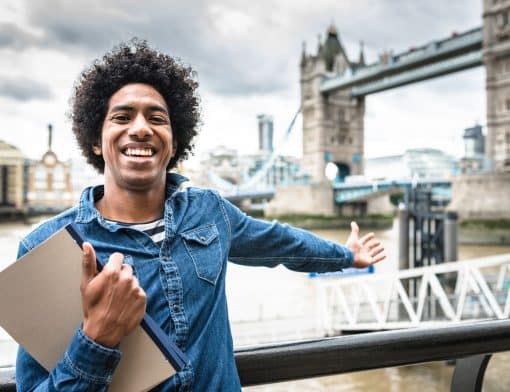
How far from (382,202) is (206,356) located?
79.7ft

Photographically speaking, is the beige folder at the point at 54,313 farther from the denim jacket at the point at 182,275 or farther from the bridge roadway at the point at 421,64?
the bridge roadway at the point at 421,64

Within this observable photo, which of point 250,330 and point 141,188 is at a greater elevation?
point 141,188

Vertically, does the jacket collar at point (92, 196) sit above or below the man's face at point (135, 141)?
below

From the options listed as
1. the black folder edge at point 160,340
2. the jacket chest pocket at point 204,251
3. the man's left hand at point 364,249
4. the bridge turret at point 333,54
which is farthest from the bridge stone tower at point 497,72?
the black folder edge at point 160,340

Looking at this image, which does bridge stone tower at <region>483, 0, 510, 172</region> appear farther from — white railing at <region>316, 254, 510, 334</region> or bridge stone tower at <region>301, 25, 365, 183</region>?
white railing at <region>316, 254, 510, 334</region>

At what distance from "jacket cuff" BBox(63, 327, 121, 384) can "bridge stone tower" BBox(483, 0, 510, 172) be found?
19.3 meters

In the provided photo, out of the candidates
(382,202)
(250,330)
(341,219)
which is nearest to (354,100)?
(382,202)

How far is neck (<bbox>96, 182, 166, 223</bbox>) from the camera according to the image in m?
0.58

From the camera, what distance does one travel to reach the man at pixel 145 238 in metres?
0.45

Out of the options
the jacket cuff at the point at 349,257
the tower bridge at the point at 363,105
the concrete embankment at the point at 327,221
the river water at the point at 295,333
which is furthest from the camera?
the concrete embankment at the point at 327,221

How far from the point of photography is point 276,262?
0.73 metres

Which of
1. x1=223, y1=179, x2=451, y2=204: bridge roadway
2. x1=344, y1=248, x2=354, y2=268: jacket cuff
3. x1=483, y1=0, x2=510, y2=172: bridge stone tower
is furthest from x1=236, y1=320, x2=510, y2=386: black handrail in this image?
x1=483, y1=0, x2=510, y2=172: bridge stone tower

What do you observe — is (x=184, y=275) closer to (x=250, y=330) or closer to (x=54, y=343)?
(x=54, y=343)

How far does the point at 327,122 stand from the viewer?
2952 centimetres
